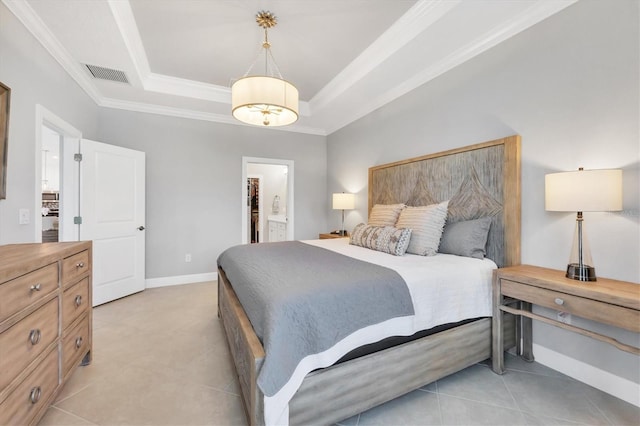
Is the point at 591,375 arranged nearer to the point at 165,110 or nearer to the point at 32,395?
the point at 32,395

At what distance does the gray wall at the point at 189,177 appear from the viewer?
3920 millimetres

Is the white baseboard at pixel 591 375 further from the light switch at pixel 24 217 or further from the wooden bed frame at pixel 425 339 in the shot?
the light switch at pixel 24 217

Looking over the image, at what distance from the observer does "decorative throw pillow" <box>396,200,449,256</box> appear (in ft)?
7.59

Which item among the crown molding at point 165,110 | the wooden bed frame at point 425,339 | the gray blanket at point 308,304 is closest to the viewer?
the gray blanket at point 308,304

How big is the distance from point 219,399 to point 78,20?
2911mm

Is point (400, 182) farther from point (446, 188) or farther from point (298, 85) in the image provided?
point (298, 85)

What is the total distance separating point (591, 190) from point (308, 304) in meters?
1.65

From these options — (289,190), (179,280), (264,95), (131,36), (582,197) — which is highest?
(131,36)

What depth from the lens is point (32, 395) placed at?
4.12ft

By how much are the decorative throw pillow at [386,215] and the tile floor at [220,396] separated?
1.42 m

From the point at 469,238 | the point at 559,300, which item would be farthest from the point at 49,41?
the point at 559,300

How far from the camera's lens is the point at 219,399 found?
Result: 1.65 metres

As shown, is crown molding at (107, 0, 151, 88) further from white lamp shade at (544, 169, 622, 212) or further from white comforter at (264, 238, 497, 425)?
white lamp shade at (544, 169, 622, 212)

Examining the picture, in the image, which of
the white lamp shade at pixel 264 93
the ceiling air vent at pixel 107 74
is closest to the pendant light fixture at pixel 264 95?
the white lamp shade at pixel 264 93
